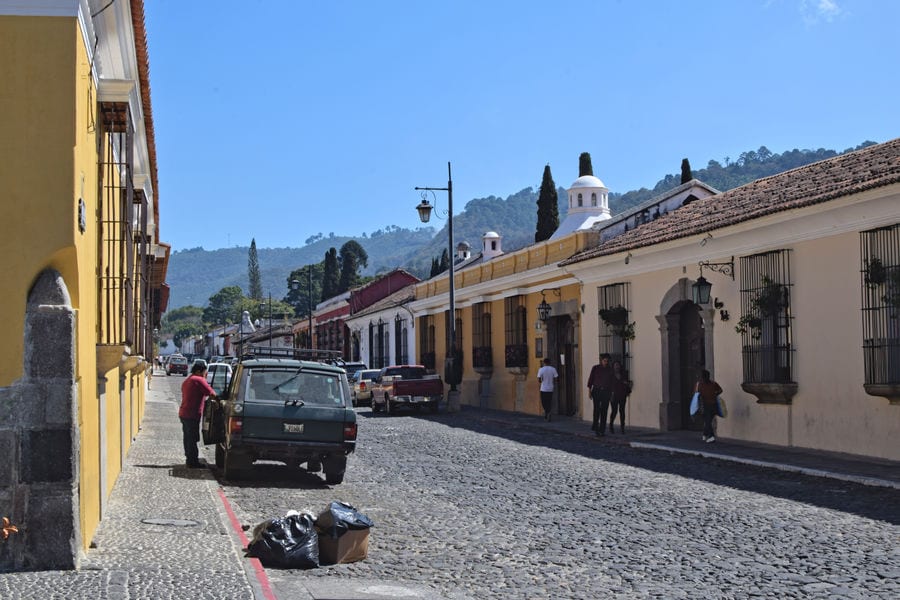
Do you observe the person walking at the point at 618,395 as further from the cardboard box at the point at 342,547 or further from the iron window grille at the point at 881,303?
the cardboard box at the point at 342,547

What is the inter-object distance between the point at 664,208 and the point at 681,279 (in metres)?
6.54

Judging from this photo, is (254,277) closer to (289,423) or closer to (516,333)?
(516,333)

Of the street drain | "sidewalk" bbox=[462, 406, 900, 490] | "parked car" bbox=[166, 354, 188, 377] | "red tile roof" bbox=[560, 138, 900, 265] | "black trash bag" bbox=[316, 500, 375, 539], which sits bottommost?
"sidewalk" bbox=[462, 406, 900, 490]

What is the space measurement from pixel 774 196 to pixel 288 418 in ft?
35.8

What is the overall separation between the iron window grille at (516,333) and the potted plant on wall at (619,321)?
665 cm

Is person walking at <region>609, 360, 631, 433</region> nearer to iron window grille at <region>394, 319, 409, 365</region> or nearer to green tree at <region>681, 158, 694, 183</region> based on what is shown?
iron window grille at <region>394, 319, 409, 365</region>

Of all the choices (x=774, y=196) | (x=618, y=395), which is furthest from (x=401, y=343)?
(x=774, y=196)

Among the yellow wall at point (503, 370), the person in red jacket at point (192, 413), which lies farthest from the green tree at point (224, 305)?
the person in red jacket at point (192, 413)

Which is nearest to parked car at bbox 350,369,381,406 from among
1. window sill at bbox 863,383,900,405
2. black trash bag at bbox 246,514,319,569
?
window sill at bbox 863,383,900,405

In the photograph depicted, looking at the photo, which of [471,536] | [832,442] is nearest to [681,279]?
[832,442]

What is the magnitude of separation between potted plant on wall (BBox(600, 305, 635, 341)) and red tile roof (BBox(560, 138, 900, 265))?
134 cm

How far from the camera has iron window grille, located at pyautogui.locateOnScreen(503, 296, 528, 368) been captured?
30.9 meters

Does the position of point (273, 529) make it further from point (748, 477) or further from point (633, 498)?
point (748, 477)

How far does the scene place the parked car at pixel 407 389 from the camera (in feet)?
102
